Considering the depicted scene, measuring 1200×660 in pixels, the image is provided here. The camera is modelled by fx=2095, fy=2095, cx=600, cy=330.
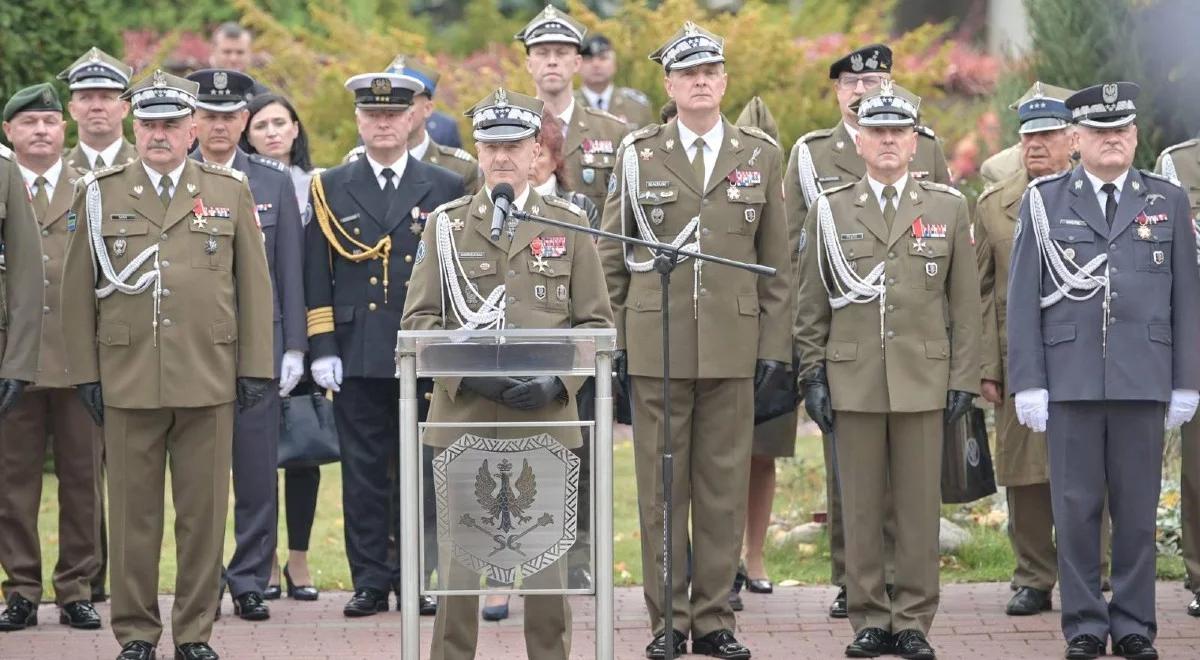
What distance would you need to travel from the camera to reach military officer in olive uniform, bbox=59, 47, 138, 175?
9.85 m

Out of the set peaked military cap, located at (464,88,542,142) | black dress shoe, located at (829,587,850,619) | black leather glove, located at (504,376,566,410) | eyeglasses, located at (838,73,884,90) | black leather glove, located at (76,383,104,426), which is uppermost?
eyeglasses, located at (838,73,884,90)

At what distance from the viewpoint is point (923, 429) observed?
8688 mm

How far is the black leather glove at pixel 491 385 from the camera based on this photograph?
7.43m

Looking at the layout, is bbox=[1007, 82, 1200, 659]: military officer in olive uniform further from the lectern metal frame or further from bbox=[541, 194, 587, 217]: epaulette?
the lectern metal frame

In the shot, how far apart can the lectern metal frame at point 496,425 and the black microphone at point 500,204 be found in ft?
1.23

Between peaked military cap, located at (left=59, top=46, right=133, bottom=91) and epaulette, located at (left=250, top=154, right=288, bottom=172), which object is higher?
peaked military cap, located at (left=59, top=46, right=133, bottom=91)

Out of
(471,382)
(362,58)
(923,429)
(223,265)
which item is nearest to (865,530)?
(923,429)

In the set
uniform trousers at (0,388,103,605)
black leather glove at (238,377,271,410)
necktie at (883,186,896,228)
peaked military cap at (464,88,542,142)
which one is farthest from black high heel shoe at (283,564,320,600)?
necktie at (883,186,896,228)

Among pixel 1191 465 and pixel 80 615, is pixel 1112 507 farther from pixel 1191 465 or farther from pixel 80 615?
pixel 80 615

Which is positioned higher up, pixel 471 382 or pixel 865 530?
pixel 471 382

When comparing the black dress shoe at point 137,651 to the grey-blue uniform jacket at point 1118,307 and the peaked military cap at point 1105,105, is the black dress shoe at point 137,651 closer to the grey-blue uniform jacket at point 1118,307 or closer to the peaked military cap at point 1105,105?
the grey-blue uniform jacket at point 1118,307

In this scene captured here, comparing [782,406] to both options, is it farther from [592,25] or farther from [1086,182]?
[592,25]

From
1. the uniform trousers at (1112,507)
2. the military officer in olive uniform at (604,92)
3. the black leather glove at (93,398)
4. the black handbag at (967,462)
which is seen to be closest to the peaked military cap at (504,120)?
the black leather glove at (93,398)

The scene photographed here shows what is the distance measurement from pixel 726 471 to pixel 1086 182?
6.33 ft
